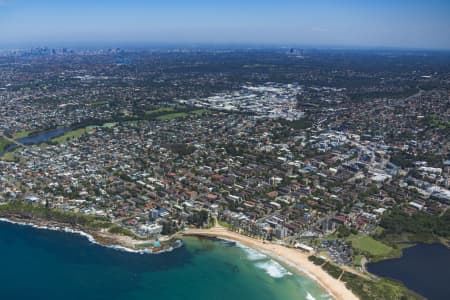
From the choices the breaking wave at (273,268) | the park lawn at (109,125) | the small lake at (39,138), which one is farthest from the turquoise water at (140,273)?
the park lawn at (109,125)

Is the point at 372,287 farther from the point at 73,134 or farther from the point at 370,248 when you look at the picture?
the point at 73,134

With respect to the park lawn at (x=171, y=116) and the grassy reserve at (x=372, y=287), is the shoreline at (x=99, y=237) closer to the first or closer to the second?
the grassy reserve at (x=372, y=287)

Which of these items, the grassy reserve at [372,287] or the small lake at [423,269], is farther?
the small lake at [423,269]

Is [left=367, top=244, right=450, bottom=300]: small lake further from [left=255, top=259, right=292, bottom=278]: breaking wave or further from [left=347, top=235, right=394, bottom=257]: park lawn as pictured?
[left=255, top=259, right=292, bottom=278]: breaking wave

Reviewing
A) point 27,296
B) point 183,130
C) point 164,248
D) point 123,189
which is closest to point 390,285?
point 164,248

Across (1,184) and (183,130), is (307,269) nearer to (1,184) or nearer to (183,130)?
(1,184)

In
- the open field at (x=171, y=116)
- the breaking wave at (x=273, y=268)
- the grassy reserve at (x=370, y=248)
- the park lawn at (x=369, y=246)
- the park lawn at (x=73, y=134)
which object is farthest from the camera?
the open field at (x=171, y=116)

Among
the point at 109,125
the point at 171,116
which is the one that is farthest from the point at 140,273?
the point at 171,116
